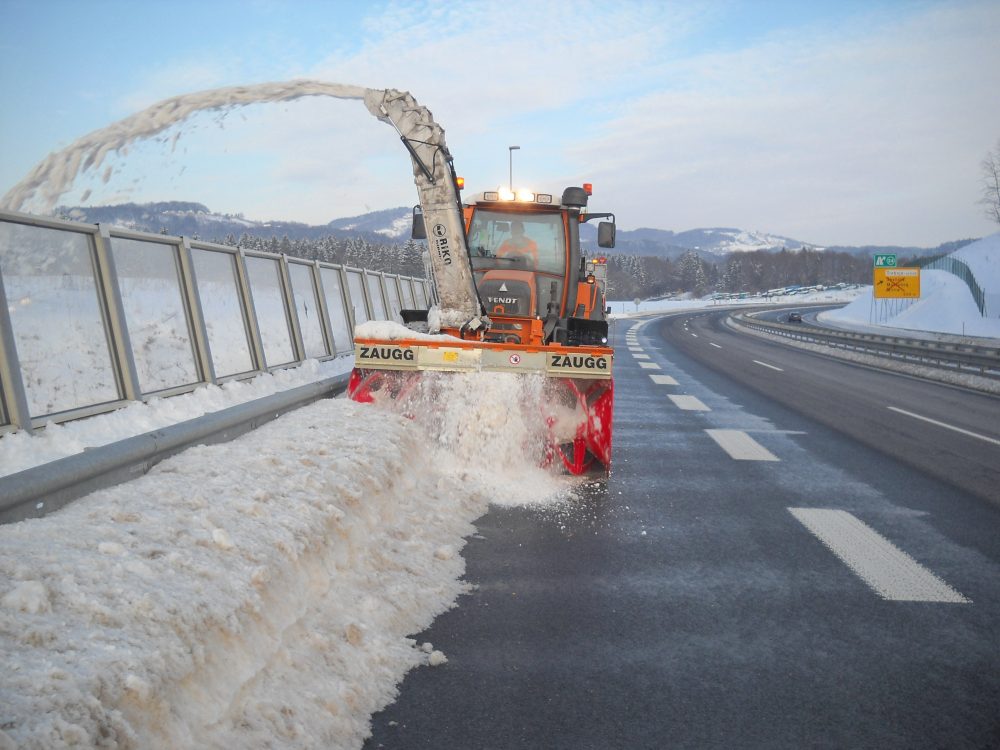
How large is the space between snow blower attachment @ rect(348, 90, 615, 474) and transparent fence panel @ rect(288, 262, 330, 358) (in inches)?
114

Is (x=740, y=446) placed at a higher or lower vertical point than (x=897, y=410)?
higher

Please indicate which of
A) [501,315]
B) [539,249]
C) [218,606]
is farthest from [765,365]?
[218,606]

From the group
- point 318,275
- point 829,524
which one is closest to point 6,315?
point 829,524

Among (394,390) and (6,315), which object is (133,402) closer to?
(6,315)

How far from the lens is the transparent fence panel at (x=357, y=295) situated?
16406mm

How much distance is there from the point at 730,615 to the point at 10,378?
181 inches

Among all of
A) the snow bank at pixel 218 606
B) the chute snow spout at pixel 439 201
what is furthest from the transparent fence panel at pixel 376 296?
the snow bank at pixel 218 606

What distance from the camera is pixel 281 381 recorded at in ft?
31.7

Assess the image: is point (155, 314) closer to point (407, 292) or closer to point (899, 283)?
point (407, 292)

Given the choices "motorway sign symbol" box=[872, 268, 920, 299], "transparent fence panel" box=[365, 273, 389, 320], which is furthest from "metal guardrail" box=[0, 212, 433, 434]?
"motorway sign symbol" box=[872, 268, 920, 299]

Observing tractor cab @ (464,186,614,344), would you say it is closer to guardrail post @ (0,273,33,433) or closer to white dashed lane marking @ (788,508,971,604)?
white dashed lane marking @ (788,508,971,604)

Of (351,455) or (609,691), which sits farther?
(351,455)

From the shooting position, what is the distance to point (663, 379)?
1703 centimetres

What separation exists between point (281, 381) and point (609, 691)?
7.28 meters
